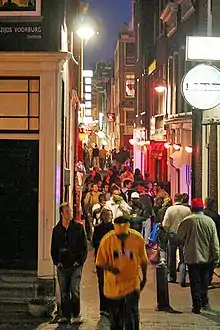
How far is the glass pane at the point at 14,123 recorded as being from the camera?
1198cm

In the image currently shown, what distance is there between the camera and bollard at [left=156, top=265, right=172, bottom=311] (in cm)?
1131

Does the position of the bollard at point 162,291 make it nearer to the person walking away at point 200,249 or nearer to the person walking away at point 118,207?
the person walking away at point 200,249

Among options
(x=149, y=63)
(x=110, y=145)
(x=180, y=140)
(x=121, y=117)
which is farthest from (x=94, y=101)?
(x=180, y=140)

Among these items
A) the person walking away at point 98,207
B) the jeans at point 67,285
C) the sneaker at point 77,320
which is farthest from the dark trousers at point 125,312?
the person walking away at point 98,207

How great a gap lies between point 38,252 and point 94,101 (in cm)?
10585

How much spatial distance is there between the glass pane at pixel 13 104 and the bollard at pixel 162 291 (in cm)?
346

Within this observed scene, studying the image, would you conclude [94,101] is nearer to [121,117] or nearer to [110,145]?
[110,145]

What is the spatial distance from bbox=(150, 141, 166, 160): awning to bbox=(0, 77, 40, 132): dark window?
51.1 ft

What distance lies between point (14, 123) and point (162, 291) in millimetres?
3724

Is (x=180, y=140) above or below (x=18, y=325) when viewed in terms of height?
above

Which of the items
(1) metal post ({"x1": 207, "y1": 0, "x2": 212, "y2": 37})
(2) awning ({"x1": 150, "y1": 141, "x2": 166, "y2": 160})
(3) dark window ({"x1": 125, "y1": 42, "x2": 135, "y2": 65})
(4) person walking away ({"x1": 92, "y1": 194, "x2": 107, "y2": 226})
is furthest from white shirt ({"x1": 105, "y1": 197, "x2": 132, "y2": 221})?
(3) dark window ({"x1": 125, "y1": 42, "x2": 135, "y2": 65})

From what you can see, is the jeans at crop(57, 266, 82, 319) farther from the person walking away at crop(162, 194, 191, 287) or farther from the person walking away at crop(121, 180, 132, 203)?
the person walking away at crop(121, 180, 132, 203)

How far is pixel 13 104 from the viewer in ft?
39.9

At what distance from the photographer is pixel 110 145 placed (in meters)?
86.6
